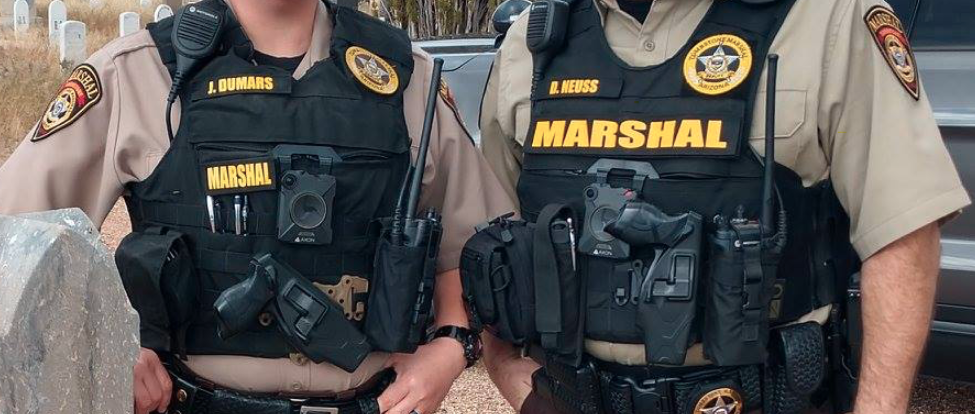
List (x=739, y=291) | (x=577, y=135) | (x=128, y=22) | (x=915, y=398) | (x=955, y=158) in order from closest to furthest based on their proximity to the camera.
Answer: (x=739, y=291)
(x=577, y=135)
(x=955, y=158)
(x=915, y=398)
(x=128, y=22)

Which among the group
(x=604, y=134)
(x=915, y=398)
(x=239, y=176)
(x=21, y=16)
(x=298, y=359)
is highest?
(x=21, y=16)

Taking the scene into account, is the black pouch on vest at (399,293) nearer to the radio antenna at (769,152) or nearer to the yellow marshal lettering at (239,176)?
the yellow marshal lettering at (239,176)

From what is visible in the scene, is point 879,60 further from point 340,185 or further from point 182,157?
point 182,157

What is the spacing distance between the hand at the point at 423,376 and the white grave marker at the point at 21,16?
634 inches

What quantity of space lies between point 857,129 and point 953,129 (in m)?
1.91

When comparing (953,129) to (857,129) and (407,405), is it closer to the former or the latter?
(857,129)

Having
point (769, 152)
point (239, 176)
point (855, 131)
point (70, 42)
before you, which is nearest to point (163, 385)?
point (239, 176)

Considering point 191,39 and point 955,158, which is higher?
Answer: point 191,39

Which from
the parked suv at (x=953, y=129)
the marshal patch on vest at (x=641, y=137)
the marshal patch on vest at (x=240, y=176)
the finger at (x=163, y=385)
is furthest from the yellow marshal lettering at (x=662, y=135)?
the parked suv at (x=953, y=129)

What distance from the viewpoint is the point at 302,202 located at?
2.13m

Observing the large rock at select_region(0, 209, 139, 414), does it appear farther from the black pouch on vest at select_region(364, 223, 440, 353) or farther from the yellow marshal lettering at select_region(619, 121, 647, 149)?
the yellow marshal lettering at select_region(619, 121, 647, 149)

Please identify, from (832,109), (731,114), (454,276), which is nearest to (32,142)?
(454,276)

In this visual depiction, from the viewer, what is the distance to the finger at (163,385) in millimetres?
2104

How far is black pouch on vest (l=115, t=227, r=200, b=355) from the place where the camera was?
203cm
